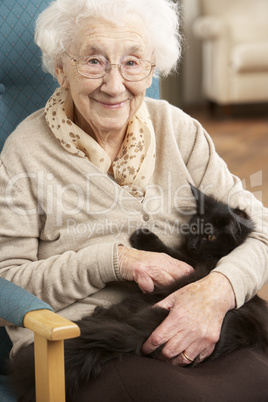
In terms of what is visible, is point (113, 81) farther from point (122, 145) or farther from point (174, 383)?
point (174, 383)

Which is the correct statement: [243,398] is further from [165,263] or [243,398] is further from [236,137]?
[236,137]

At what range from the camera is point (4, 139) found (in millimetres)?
1784

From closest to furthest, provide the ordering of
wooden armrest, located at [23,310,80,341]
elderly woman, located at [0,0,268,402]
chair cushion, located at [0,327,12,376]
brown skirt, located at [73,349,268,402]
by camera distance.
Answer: wooden armrest, located at [23,310,80,341] → brown skirt, located at [73,349,268,402] → elderly woman, located at [0,0,268,402] → chair cushion, located at [0,327,12,376]

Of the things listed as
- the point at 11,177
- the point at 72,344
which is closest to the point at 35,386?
the point at 72,344

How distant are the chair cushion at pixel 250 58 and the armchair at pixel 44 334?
504cm

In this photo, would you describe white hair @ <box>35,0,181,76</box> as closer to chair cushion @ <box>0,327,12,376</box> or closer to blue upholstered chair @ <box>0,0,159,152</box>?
blue upholstered chair @ <box>0,0,159,152</box>

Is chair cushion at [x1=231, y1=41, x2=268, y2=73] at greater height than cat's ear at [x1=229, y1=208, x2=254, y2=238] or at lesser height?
lesser

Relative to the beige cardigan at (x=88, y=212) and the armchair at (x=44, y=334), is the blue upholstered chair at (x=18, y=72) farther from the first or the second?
the armchair at (x=44, y=334)

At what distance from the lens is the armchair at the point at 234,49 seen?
5.89m

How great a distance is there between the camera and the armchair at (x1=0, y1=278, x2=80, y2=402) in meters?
1.09

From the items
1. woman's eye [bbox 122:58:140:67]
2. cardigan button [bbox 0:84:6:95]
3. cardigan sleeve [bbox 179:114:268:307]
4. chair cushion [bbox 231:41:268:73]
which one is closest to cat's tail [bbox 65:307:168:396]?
cardigan sleeve [bbox 179:114:268:307]

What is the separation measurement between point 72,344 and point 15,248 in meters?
0.38

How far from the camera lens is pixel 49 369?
1.13 metres

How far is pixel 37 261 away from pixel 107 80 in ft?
1.66
